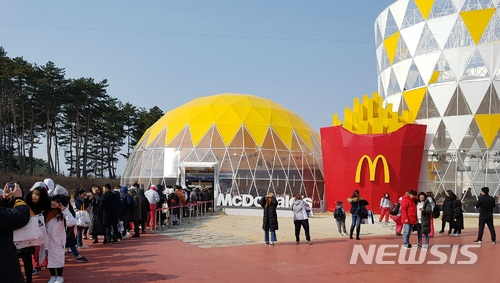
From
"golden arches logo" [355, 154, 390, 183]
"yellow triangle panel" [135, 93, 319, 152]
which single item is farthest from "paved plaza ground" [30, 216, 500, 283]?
"yellow triangle panel" [135, 93, 319, 152]

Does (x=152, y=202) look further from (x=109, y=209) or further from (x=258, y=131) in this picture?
(x=258, y=131)

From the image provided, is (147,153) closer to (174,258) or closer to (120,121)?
(174,258)

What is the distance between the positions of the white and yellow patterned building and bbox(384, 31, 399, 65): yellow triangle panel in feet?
5.22

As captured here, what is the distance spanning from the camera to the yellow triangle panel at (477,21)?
27.5 meters

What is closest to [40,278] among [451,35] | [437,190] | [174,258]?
[174,258]

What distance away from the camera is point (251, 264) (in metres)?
9.60

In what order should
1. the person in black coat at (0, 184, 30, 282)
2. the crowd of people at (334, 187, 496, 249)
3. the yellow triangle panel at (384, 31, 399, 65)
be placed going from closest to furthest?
the person in black coat at (0, 184, 30, 282)
the crowd of people at (334, 187, 496, 249)
the yellow triangle panel at (384, 31, 399, 65)

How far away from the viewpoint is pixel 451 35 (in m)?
28.4

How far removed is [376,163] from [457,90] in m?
7.43

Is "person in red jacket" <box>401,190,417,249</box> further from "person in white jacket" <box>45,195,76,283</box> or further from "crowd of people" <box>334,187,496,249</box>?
"person in white jacket" <box>45,195,76,283</box>

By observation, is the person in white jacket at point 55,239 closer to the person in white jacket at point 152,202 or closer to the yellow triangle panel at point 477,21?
the person in white jacket at point 152,202

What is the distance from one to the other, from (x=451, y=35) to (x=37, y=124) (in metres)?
47.1

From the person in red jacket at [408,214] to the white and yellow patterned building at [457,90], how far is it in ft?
53.3

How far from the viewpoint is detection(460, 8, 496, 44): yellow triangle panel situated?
2752cm
